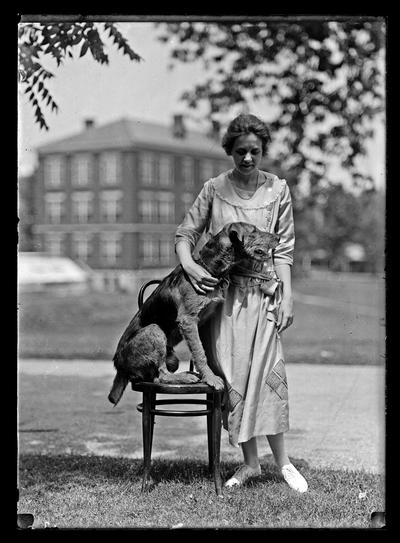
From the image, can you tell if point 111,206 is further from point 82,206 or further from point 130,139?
point 130,139

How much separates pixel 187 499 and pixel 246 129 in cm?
236

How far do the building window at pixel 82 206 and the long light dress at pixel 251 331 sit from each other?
40424mm

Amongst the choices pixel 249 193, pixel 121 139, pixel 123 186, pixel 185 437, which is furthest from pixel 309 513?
pixel 123 186

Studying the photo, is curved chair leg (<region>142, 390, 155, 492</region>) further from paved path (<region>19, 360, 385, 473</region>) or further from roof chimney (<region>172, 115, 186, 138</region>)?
roof chimney (<region>172, 115, 186, 138</region>)

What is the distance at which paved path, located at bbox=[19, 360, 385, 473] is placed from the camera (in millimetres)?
6945

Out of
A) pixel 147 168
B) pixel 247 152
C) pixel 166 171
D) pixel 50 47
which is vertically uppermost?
pixel 147 168

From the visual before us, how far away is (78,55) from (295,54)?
5.74 metres

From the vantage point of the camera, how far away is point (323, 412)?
28.8ft

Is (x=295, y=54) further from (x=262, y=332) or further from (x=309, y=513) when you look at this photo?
(x=309, y=513)

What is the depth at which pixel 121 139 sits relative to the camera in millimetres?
22500

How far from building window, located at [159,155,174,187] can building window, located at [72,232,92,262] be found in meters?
10.3

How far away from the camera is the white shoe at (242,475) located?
18.3 ft

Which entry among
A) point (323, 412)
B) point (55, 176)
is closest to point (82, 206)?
point (55, 176)

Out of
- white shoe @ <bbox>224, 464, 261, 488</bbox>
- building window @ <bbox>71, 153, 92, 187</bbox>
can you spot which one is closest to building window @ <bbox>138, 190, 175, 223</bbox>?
building window @ <bbox>71, 153, 92, 187</bbox>
